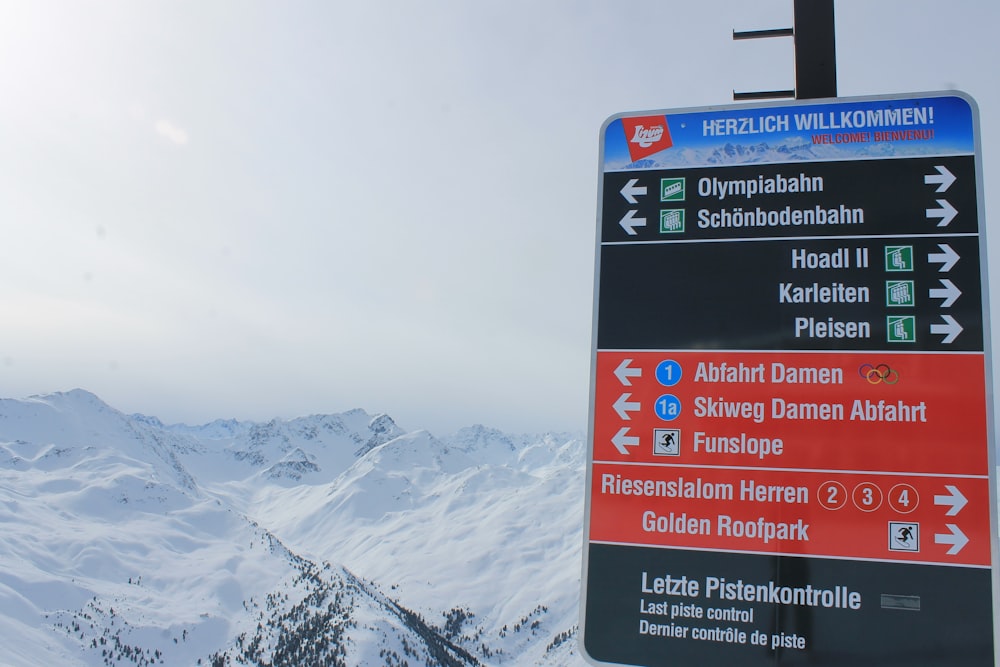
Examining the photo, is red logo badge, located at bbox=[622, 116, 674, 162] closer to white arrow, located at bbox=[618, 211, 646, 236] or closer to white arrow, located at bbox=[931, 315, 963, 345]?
white arrow, located at bbox=[618, 211, 646, 236]

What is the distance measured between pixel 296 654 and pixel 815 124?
8411 inches

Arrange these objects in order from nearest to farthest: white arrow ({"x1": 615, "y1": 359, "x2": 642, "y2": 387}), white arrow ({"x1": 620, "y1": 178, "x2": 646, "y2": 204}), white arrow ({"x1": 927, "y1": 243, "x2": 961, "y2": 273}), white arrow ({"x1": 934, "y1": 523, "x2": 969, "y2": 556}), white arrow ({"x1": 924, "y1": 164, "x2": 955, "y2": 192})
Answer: white arrow ({"x1": 934, "y1": 523, "x2": 969, "y2": 556}) → white arrow ({"x1": 927, "y1": 243, "x2": 961, "y2": 273}) → white arrow ({"x1": 924, "y1": 164, "x2": 955, "y2": 192}) → white arrow ({"x1": 615, "y1": 359, "x2": 642, "y2": 387}) → white arrow ({"x1": 620, "y1": 178, "x2": 646, "y2": 204})

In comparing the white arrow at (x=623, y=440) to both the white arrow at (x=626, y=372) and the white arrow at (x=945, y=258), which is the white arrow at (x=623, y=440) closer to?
the white arrow at (x=626, y=372)

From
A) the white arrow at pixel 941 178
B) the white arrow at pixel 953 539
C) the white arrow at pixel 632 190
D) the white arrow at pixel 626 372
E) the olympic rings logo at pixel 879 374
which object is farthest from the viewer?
the white arrow at pixel 632 190

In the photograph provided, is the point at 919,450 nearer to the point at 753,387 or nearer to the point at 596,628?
the point at 753,387

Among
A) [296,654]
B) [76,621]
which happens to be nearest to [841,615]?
[296,654]

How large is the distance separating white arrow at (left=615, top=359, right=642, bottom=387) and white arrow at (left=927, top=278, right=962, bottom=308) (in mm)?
1948

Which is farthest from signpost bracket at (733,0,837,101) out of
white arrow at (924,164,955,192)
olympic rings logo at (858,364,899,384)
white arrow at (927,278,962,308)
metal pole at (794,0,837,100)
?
olympic rings logo at (858,364,899,384)

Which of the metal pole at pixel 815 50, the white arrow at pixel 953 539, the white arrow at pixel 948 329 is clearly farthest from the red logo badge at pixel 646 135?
the white arrow at pixel 953 539

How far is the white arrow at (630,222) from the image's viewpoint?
5081mm

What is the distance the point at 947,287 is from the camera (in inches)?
176

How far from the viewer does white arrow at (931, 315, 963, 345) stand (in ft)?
14.4

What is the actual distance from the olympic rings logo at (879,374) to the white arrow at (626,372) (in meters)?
1.42

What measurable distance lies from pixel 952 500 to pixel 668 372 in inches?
73.6
